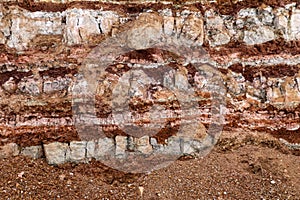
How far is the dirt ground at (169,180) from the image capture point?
12.5 meters

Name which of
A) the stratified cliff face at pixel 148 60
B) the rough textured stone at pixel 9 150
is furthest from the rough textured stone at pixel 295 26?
the rough textured stone at pixel 9 150

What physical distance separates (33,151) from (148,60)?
6794 mm

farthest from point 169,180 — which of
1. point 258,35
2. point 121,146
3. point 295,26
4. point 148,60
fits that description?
point 295,26

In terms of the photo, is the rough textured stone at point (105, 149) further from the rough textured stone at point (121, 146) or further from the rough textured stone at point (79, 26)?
the rough textured stone at point (79, 26)

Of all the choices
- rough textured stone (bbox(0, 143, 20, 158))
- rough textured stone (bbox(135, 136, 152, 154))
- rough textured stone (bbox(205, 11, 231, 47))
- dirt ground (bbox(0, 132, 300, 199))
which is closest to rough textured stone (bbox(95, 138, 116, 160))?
dirt ground (bbox(0, 132, 300, 199))

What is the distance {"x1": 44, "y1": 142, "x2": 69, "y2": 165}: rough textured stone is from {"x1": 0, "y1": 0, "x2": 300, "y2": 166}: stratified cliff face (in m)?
0.43

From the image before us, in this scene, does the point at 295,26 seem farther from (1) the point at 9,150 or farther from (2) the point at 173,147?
(1) the point at 9,150

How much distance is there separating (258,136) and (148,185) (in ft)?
19.8

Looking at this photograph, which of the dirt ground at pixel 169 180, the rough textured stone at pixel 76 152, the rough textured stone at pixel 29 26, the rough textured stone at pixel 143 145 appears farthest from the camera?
the rough textured stone at pixel 29 26

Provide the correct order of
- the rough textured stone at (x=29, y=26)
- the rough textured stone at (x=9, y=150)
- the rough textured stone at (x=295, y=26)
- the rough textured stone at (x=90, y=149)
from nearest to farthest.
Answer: the rough textured stone at (x=9, y=150) → the rough textured stone at (x=90, y=149) → the rough textured stone at (x=29, y=26) → the rough textured stone at (x=295, y=26)

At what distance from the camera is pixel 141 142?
592 inches

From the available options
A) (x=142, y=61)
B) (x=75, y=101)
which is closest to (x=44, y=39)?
(x=75, y=101)

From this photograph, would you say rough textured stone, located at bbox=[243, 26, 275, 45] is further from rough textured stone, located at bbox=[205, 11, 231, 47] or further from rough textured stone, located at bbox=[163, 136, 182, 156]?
rough textured stone, located at bbox=[163, 136, 182, 156]

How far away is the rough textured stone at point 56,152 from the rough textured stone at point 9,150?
3.95ft
